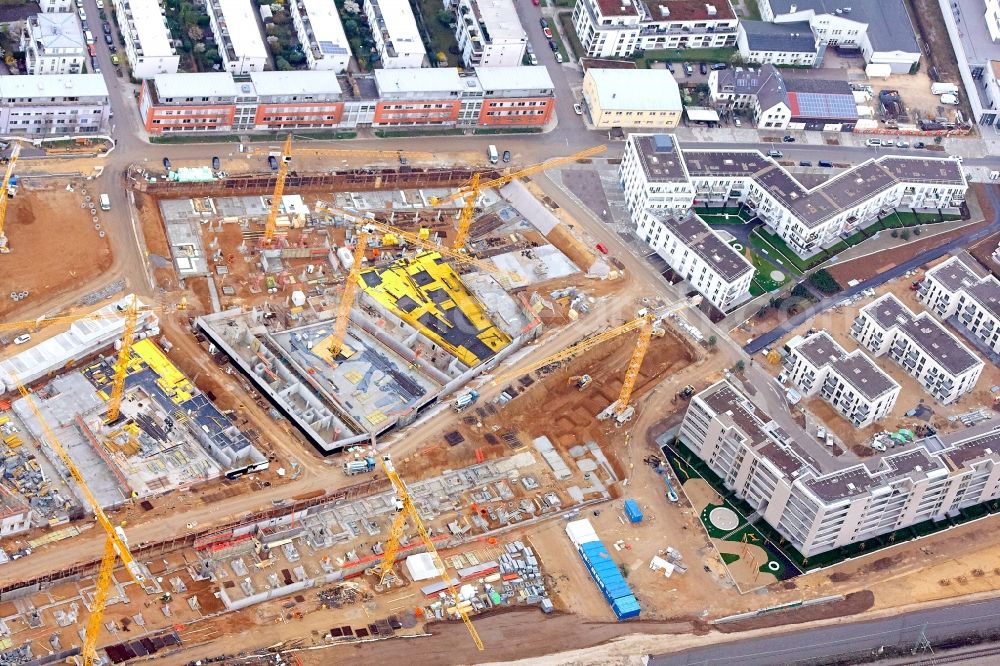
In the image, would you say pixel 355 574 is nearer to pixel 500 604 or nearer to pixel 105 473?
pixel 500 604

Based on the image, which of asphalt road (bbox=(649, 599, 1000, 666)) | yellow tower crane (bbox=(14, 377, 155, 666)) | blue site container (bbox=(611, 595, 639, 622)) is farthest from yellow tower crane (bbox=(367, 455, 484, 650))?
yellow tower crane (bbox=(14, 377, 155, 666))

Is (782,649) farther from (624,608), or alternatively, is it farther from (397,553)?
(397,553)

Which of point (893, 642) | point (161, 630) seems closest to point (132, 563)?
point (161, 630)

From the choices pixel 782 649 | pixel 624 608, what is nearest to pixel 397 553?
pixel 624 608

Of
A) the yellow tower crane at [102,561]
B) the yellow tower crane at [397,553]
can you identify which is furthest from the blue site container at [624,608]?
the yellow tower crane at [102,561]

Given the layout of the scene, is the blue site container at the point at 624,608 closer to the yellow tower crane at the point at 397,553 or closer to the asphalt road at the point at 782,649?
the asphalt road at the point at 782,649

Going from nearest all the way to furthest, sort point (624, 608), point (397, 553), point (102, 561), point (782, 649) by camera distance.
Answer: point (102, 561) < point (624, 608) < point (782, 649) < point (397, 553)
